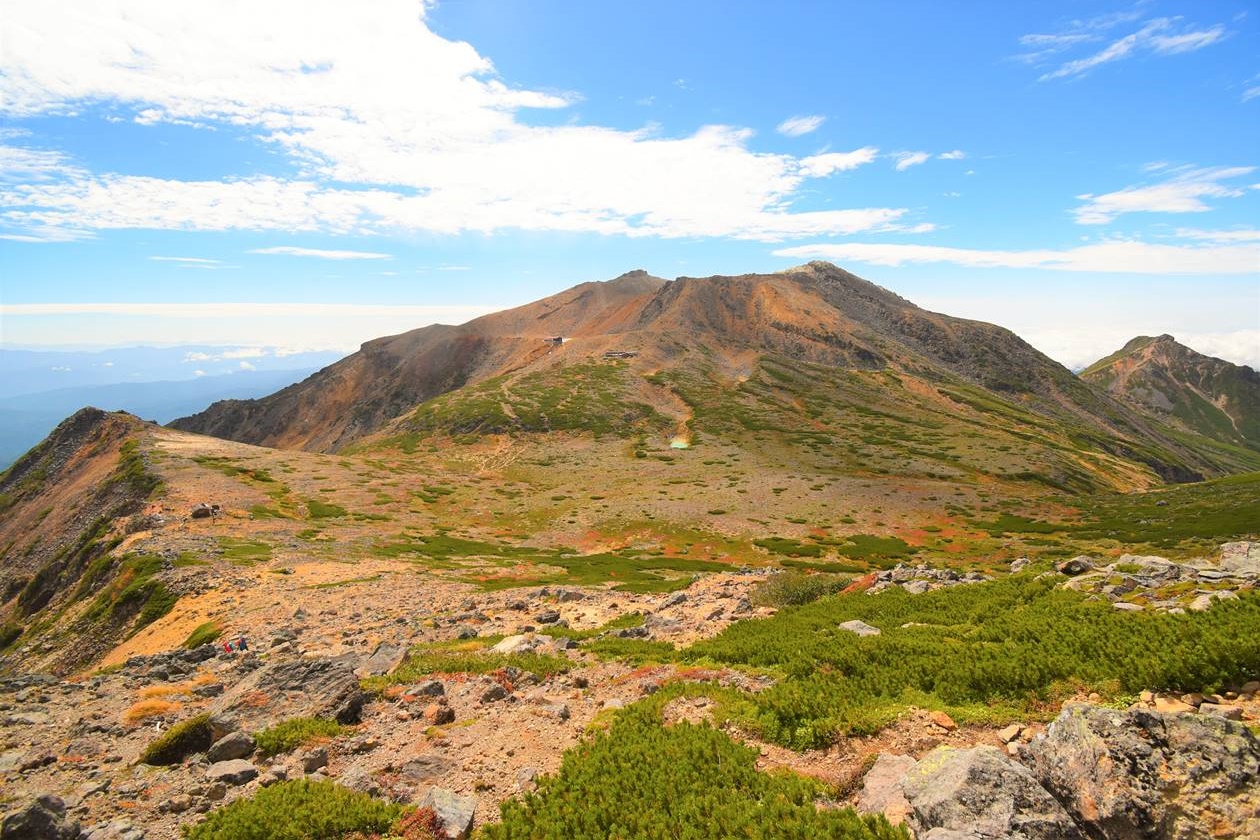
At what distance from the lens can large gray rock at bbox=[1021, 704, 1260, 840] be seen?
276 inches

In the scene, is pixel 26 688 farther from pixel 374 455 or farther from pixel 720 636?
pixel 374 455

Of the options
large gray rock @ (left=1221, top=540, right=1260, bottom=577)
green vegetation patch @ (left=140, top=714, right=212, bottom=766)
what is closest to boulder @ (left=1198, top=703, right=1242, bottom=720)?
large gray rock @ (left=1221, top=540, right=1260, bottom=577)

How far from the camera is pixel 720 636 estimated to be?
20.4 m

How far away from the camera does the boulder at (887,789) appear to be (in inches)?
339

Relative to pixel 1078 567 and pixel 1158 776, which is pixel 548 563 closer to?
pixel 1078 567

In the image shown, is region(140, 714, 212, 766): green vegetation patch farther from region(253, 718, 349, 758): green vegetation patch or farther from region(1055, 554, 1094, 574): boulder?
region(1055, 554, 1094, 574): boulder

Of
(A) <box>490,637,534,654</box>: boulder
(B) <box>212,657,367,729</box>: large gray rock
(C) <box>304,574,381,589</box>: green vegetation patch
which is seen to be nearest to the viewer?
(B) <box>212,657,367,729</box>: large gray rock

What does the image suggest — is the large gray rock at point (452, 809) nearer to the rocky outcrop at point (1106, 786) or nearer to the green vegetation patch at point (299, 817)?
the green vegetation patch at point (299, 817)

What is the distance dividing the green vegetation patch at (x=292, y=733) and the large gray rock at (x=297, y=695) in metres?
0.43

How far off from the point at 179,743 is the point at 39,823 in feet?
10.9

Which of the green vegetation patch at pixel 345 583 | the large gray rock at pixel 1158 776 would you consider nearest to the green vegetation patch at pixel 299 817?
the large gray rock at pixel 1158 776

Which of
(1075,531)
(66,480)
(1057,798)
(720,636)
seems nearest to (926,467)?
(1075,531)

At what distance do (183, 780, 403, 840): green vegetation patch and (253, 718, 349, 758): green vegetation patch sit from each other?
2468 millimetres

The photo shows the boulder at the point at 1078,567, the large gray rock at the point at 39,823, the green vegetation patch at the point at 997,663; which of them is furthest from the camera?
the boulder at the point at 1078,567
